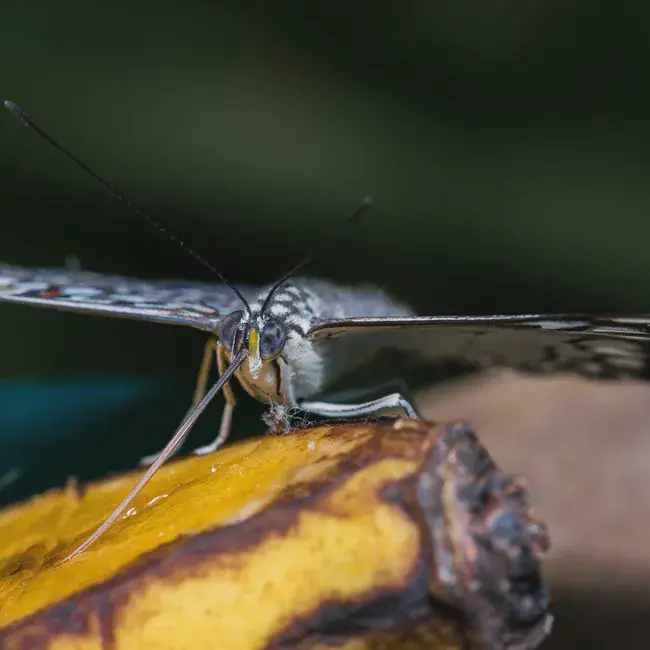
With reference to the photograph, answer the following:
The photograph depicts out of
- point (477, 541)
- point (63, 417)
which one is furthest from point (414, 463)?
point (63, 417)

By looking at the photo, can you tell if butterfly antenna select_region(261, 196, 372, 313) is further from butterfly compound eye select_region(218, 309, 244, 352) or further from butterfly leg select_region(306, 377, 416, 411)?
butterfly leg select_region(306, 377, 416, 411)

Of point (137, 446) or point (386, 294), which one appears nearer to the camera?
point (137, 446)

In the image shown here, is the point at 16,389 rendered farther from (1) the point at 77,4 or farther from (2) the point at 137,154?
(1) the point at 77,4

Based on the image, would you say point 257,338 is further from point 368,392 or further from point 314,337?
point 368,392

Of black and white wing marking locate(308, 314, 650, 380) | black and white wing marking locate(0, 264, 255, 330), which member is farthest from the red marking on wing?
black and white wing marking locate(308, 314, 650, 380)

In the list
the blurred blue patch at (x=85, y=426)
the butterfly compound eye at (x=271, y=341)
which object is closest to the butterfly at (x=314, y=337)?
the butterfly compound eye at (x=271, y=341)

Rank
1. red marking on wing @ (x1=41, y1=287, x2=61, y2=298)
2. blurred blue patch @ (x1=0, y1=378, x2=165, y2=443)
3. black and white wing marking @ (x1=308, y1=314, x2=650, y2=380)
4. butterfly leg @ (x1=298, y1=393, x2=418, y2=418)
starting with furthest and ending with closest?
blurred blue patch @ (x1=0, y1=378, x2=165, y2=443) → red marking on wing @ (x1=41, y1=287, x2=61, y2=298) → butterfly leg @ (x1=298, y1=393, x2=418, y2=418) → black and white wing marking @ (x1=308, y1=314, x2=650, y2=380)

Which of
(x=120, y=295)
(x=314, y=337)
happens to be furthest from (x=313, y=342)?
(x=120, y=295)
